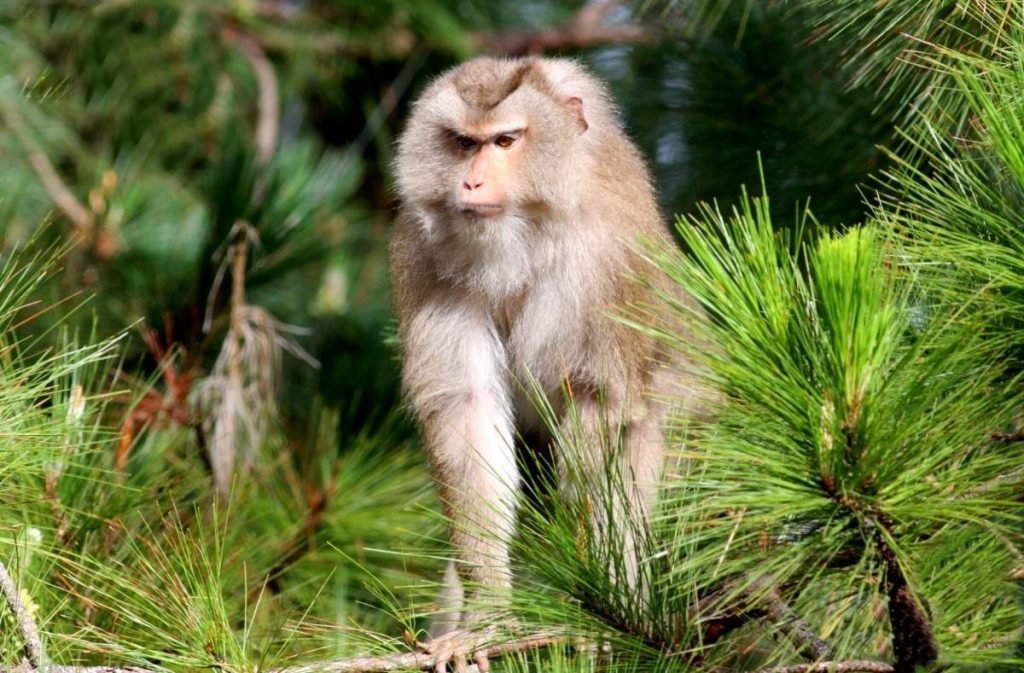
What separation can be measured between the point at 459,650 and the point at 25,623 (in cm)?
82

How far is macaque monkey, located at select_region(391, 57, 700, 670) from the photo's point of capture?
11.3 feet

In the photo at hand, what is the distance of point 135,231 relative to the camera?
5629mm

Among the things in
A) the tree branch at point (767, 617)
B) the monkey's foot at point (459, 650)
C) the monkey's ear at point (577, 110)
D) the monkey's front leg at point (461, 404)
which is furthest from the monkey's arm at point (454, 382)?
the tree branch at point (767, 617)

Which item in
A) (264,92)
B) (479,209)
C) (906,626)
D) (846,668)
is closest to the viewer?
(906,626)

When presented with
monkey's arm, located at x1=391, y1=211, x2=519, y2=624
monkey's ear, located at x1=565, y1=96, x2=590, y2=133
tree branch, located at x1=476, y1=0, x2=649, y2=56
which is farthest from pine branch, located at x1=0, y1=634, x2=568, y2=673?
tree branch, located at x1=476, y1=0, x2=649, y2=56

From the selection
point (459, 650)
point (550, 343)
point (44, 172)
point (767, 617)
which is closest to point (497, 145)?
point (550, 343)

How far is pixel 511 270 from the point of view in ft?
11.5

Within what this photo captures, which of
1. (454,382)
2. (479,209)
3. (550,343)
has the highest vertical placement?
(479,209)

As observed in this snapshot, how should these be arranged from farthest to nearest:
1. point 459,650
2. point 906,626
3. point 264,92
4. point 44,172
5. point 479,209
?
point 264,92 → point 44,172 → point 479,209 → point 459,650 → point 906,626

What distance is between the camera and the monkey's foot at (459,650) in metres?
2.84

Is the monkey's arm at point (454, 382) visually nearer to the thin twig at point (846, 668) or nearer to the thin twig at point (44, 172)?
the thin twig at point (846, 668)

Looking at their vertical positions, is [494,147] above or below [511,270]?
above

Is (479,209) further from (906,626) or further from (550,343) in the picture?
(906,626)

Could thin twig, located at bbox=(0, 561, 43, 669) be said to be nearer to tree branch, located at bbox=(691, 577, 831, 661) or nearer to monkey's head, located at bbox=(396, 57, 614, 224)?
tree branch, located at bbox=(691, 577, 831, 661)
